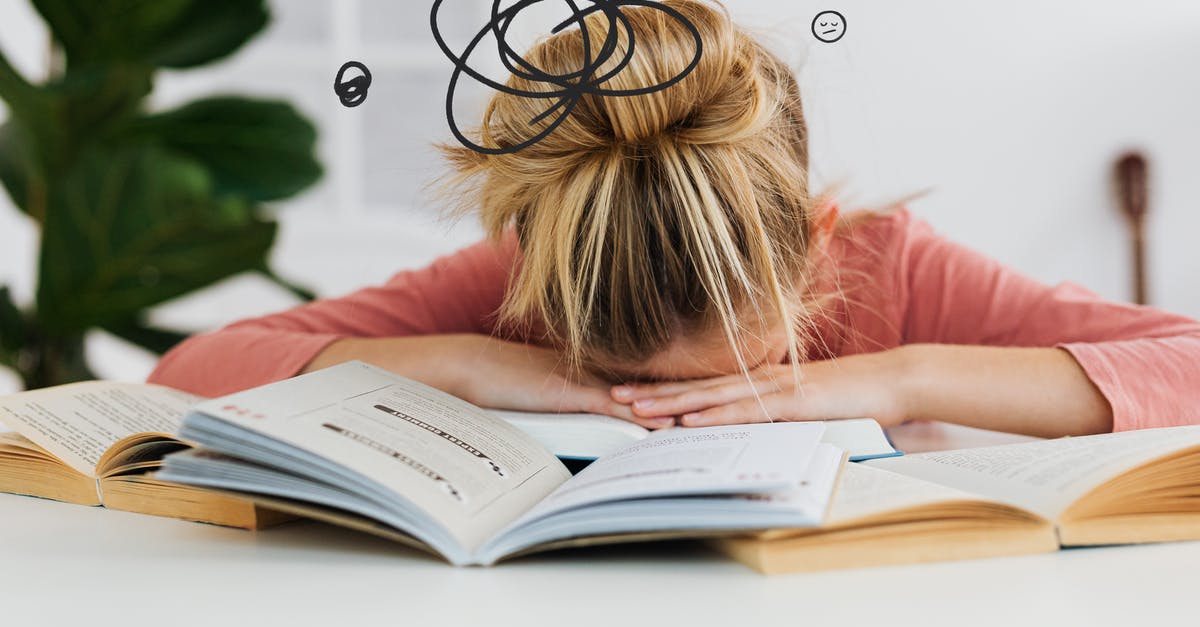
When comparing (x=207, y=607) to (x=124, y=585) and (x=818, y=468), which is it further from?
(x=818, y=468)

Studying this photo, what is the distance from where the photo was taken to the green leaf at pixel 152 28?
1452 millimetres

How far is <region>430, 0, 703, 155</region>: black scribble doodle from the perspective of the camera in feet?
2.36

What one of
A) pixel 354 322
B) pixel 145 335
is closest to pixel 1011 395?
pixel 354 322

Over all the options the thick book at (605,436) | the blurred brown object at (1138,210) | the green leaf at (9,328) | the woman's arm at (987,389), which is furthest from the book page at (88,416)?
the blurred brown object at (1138,210)

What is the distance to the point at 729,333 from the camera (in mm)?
736

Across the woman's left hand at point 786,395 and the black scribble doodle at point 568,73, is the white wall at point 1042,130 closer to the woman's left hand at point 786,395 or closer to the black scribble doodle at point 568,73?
the woman's left hand at point 786,395

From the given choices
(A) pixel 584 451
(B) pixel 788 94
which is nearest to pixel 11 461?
(A) pixel 584 451

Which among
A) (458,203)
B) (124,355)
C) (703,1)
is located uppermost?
(703,1)

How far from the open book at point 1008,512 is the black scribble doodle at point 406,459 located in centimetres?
15

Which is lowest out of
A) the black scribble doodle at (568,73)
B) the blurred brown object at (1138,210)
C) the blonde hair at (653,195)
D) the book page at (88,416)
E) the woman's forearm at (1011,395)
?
the blurred brown object at (1138,210)

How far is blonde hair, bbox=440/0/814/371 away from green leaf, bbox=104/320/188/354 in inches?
39.2

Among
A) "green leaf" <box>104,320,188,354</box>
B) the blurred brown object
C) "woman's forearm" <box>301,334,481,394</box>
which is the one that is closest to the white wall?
the blurred brown object

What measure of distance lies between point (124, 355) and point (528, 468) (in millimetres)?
2410

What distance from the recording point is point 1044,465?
617mm
